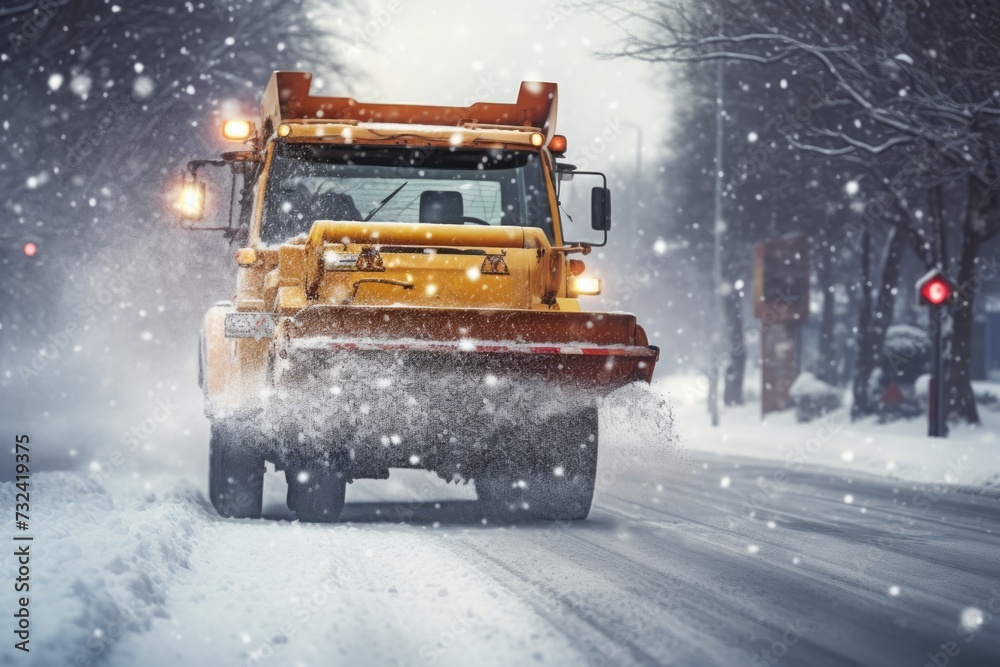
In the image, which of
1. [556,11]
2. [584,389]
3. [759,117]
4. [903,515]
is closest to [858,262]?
[759,117]

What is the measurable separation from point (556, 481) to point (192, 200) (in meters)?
3.61

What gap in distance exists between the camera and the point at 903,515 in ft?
35.4

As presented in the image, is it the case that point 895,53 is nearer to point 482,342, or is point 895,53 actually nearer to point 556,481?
point 556,481

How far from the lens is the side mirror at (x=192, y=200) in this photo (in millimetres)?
9711

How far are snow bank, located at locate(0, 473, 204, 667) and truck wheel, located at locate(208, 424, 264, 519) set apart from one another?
0.96 ft

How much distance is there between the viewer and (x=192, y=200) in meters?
9.74

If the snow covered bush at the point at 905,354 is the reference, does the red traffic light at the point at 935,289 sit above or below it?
above

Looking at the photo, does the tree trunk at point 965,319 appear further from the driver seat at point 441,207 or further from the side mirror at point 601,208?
the driver seat at point 441,207

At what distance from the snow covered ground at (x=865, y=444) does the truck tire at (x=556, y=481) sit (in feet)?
2.33

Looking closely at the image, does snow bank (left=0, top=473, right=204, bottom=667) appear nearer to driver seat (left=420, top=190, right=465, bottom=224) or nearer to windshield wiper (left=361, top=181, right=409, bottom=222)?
windshield wiper (left=361, top=181, right=409, bottom=222)
